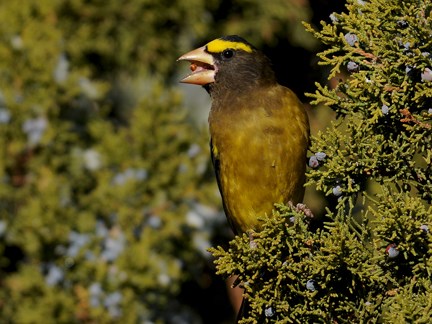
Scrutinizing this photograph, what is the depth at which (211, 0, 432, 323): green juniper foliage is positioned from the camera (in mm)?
2316

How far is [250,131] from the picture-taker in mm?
3355

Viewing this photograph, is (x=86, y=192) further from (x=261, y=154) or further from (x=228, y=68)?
(x=261, y=154)

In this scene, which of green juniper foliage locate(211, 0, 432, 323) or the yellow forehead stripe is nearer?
green juniper foliage locate(211, 0, 432, 323)

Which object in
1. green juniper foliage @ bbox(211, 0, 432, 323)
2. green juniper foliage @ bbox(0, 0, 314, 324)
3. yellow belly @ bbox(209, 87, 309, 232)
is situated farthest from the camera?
green juniper foliage @ bbox(0, 0, 314, 324)

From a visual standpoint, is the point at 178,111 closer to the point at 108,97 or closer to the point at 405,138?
the point at 108,97

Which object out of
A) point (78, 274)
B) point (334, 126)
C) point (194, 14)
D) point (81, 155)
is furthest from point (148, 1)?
point (334, 126)

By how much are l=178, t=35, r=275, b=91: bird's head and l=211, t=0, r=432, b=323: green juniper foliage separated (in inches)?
42.1

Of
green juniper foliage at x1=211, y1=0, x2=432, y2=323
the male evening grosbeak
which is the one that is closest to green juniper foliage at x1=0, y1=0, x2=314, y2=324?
the male evening grosbeak

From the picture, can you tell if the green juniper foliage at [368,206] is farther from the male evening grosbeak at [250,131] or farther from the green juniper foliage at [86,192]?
the green juniper foliage at [86,192]

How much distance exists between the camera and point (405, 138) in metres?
2.41

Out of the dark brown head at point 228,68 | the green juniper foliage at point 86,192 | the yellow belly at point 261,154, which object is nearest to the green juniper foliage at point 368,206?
the yellow belly at point 261,154

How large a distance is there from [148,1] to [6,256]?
1.75m

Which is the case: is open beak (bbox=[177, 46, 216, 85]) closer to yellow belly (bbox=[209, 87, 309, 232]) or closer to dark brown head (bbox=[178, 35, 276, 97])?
dark brown head (bbox=[178, 35, 276, 97])

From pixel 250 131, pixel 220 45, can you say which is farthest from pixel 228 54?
pixel 250 131
